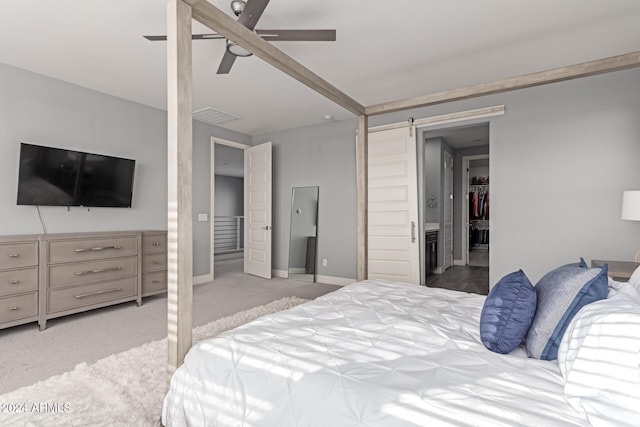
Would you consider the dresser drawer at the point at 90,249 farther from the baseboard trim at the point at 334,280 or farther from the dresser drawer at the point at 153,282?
the baseboard trim at the point at 334,280

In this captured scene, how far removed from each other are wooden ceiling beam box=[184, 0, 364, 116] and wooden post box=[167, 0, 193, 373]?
0.37ft

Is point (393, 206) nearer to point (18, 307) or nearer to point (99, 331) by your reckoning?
point (99, 331)

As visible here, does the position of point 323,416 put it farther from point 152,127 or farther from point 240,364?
point 152,127

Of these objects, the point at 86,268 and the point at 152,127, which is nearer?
the point at 86,268

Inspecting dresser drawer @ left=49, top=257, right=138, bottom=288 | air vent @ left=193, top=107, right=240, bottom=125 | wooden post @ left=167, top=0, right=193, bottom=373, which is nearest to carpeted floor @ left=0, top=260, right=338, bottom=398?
dresser drawer @ left=49, top=257, right=138, bottom=288

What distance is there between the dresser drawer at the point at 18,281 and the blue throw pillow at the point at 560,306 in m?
3.93

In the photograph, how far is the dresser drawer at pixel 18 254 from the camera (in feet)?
9.42

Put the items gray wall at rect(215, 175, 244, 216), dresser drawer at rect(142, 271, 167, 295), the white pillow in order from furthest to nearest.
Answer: gray wall at rect(215, 175, 244, 216), dresser drawer at rect(142, 271, 167, 295), the white pillow

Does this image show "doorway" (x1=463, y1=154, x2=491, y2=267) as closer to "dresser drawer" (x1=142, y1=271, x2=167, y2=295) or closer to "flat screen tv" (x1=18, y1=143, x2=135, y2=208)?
"dresser drawer" (x1=142, y1=271, x2=167, y2=295)

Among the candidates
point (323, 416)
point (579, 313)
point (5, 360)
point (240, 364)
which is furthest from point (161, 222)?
point (579, 313)

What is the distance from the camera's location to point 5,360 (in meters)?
2.42

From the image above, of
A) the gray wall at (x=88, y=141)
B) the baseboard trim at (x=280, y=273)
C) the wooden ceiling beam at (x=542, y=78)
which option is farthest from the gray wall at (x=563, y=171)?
the gray wall at (x=88, y=141)

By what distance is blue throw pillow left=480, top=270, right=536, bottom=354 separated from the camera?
4.35ft

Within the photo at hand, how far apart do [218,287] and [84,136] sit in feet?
8.42
